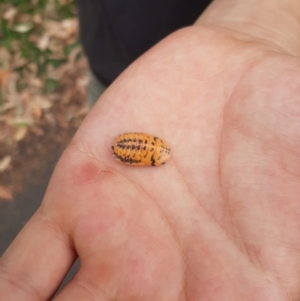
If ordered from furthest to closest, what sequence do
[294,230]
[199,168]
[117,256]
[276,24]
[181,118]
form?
[276,24], [181,118], [199,168], [117,256], [294,230]

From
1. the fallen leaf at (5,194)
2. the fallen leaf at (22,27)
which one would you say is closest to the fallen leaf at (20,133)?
the fallen leaf at (5,194)

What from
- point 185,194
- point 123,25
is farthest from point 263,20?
point 185,194

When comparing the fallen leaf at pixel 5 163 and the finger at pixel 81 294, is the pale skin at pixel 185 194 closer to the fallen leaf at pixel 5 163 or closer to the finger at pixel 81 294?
the finger at pixel 81 294

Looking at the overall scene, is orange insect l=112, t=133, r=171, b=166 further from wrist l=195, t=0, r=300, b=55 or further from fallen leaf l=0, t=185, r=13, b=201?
fallen leaf l=0, t=185, r=13, b=201

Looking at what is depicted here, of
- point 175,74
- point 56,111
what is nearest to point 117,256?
point 175,74

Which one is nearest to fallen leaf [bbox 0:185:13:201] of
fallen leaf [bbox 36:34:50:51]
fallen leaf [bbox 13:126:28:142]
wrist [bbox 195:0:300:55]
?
fallen leaf [bbox 13:126:28:142]

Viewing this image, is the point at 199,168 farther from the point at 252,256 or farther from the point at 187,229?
the point at 252,256

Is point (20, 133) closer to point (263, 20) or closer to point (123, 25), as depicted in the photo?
point (123, 25)
